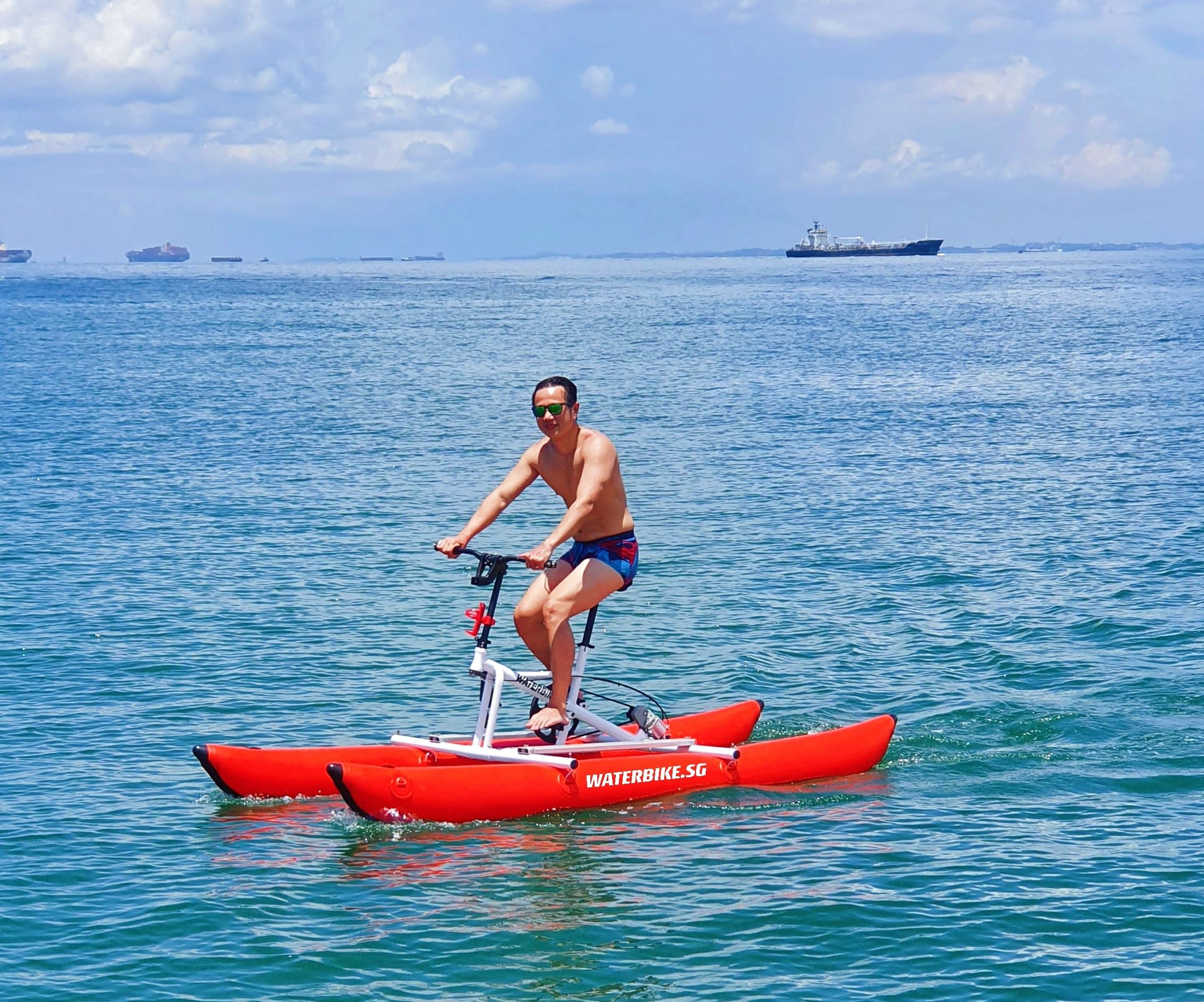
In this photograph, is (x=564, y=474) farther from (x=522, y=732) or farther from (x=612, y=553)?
(x=522, y=732)

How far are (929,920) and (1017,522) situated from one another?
47.8 feet

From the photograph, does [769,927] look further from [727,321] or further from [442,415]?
[727,321]

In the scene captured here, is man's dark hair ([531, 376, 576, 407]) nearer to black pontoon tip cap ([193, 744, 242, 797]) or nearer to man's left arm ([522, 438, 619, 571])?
man's left arm ([522, 438, 619, 571])

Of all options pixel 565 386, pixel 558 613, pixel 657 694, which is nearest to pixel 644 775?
pixel 558 613

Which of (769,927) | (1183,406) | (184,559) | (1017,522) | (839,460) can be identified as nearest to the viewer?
(769,927)

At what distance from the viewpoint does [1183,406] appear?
3819 cm

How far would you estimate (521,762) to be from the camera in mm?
10828

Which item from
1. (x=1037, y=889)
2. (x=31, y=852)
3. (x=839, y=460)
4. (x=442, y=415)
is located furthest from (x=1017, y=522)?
(x=442, y=415)

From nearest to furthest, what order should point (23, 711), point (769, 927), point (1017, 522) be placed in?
point (769, 927) → point (23, 711) → point (1017, 522)

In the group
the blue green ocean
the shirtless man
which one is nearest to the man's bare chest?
the shirtless man

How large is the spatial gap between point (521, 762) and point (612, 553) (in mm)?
1662

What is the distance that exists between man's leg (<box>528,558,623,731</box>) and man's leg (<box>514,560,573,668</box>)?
0.04 meters

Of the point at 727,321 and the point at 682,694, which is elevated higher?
the point at 727,321

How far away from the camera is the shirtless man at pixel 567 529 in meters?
10.3
